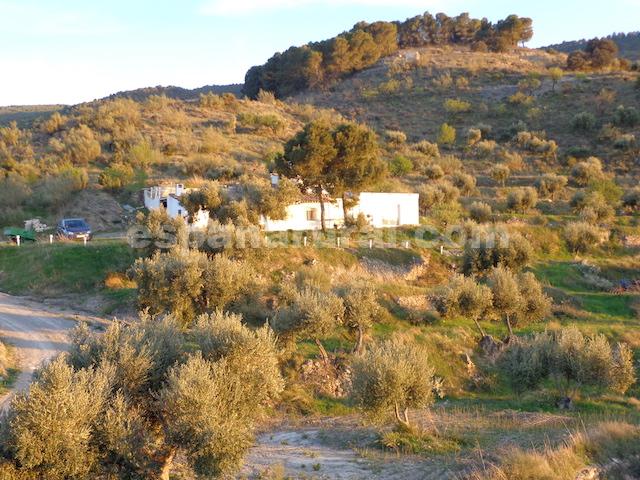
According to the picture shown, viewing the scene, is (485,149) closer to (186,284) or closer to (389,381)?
(186,284)

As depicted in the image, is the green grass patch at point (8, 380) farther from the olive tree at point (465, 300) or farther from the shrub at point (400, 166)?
the shrub at point (400, 166)

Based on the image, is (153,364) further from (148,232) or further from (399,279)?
(399,279)

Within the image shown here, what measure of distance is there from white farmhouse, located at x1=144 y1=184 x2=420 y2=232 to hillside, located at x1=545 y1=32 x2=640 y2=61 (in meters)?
85.4

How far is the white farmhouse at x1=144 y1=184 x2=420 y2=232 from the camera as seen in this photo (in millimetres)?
37250

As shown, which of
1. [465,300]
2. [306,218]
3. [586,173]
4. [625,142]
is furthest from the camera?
[625,142]

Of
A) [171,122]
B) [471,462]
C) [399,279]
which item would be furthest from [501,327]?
[171,122]

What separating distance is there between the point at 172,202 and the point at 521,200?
2820 cm

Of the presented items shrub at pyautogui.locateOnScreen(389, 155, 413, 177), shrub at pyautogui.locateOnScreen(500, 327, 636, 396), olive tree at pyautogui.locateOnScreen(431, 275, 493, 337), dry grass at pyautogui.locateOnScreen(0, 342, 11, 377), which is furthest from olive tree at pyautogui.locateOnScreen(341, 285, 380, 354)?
shrub at pyautogui.locateOnScreen(389, 155, 413, 177)

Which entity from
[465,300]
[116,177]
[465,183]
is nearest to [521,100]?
Answer: [465,183]

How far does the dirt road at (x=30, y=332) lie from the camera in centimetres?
1827

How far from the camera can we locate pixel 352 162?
118 feet

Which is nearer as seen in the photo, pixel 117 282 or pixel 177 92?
pixel 117 282

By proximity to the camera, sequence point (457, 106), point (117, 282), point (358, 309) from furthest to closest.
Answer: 1. point (457, 106)
2. point (117, 282)
3. point (358, 309)

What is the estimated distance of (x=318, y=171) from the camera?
35188mm
